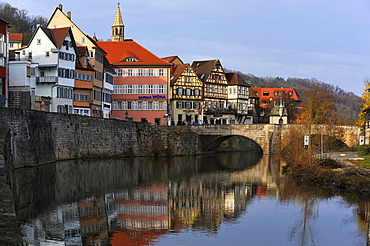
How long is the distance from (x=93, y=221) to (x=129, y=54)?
60.5m

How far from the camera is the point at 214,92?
316 ft

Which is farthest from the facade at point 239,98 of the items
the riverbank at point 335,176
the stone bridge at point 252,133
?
the riverbank at point 335,176

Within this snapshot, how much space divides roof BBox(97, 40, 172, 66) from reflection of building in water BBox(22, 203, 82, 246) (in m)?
56.9

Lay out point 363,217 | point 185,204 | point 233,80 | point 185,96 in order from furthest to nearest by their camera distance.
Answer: point 233,80
point 185,96
point 185,204
point 363,217

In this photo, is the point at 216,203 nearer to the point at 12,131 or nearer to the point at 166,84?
the point at 12,131

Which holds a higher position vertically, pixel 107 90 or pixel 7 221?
pixel 107 90

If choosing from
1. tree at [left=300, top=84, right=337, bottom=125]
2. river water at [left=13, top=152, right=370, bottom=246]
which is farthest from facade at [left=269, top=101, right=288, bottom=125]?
river water at [left=13, top=152, right=370, bottom=246]

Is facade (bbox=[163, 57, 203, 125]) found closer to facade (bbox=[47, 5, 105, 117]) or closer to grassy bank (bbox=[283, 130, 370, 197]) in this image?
facade (bbox=[47, 5, 105, 117])

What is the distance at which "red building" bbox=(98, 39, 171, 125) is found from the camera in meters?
83.9

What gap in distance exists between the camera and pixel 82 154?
58.2 meters

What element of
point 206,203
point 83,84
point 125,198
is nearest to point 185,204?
point 206,203

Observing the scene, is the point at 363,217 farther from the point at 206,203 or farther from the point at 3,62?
the point at 3,62

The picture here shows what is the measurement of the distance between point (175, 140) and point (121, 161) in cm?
1366

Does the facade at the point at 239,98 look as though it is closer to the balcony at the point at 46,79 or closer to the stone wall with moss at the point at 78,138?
the stone wall with moss at the point at 78,138
